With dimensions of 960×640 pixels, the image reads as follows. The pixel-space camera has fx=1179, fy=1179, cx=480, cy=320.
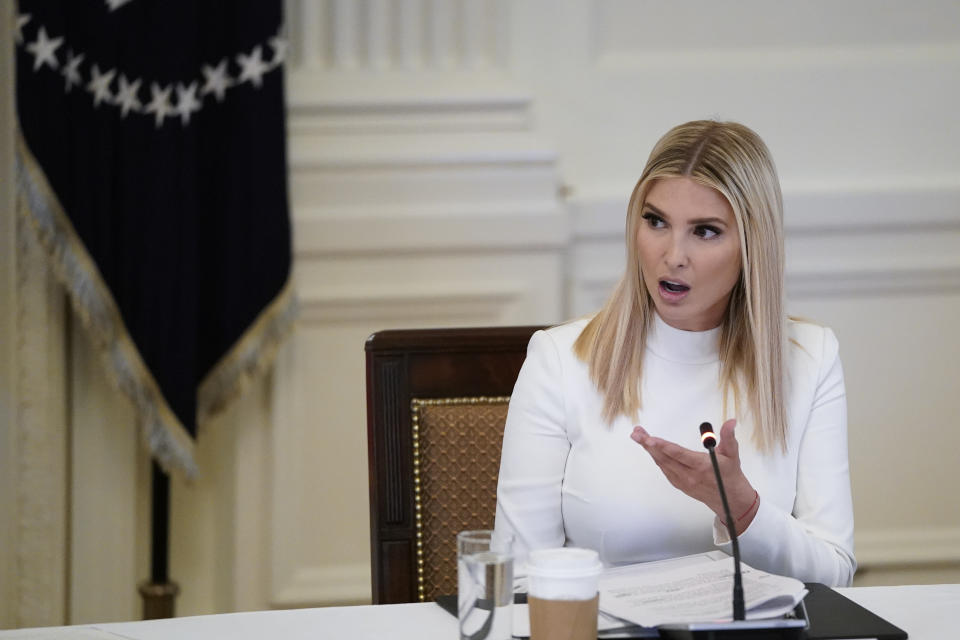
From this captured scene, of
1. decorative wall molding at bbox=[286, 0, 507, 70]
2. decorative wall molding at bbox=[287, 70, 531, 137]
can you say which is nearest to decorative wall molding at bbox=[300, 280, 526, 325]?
decorative wall molding at bbox=[287, 70, 531, 137]

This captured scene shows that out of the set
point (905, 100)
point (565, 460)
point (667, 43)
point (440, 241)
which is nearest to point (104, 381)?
point (440, 241)

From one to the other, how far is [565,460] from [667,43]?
5.22 ft

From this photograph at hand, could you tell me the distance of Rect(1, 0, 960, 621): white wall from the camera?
113 inches

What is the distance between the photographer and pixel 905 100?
10.2 feet

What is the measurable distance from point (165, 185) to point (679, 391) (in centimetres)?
135

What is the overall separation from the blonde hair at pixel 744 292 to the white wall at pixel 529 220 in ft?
3.48

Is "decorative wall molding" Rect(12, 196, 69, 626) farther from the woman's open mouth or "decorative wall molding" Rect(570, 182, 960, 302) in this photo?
the woman's open mouth

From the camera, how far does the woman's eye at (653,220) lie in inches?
71.2

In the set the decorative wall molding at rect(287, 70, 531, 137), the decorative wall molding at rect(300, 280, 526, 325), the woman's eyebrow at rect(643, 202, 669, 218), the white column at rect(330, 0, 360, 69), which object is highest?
the white column at rect(330, 0, 360, 69)

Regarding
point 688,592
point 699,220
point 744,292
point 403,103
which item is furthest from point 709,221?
point 403,103

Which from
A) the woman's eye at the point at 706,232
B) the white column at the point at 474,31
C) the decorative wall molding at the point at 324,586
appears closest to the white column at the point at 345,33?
the white column at the point at 474,31

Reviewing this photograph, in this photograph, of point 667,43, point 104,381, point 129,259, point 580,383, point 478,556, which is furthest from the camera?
point 667,43

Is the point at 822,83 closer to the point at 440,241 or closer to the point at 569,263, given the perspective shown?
the point at 569,263

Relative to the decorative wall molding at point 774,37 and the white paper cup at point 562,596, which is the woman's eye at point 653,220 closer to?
the white paper cup at point 562,596
